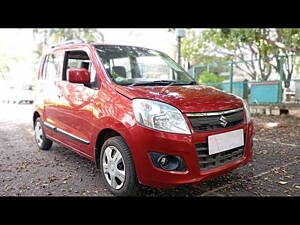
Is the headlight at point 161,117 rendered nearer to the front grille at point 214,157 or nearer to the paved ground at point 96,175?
the front grille at point 214,157

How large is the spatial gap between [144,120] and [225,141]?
89 centimetres

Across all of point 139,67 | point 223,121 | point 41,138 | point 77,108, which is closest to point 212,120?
point 223,121

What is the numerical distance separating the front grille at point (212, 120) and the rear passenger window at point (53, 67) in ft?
8.20

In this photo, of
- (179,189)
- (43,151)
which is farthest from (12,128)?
(179,189)

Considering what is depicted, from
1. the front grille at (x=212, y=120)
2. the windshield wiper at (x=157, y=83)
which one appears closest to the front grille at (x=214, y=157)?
the front grille at (x=212, y=120)

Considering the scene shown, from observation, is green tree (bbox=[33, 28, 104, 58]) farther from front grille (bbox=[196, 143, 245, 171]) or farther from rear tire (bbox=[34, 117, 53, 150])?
front grille (bbox=[196, 143, 245, 171])

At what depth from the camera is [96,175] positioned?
3520 millimetres

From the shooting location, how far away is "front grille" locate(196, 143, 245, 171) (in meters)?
2.44

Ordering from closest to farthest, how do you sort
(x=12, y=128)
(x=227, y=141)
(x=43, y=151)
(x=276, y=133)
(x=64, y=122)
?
1. (x=227, y=141)
2. (x=64, y=122)
3. (x=43, y=151)
4. (x=276, y=133)
5. (x=12, y=128)

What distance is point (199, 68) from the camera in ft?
39.0

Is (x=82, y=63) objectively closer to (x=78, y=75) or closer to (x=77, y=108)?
(x=78, y=75)

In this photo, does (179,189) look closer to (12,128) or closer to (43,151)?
(43,151)

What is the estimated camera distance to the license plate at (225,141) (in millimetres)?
2473

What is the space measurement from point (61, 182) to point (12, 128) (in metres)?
5.25
